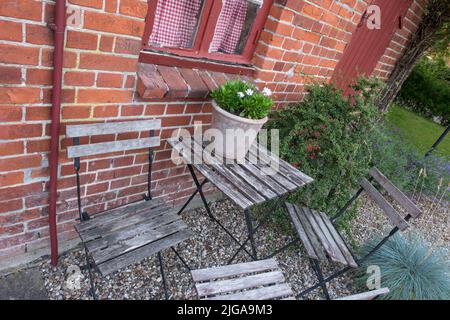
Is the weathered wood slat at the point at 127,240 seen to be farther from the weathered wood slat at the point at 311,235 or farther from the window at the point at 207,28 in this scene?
the window at the point at 207,28

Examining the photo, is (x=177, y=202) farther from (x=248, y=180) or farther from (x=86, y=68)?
(x=86, y=68)

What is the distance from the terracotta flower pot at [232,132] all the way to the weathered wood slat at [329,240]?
0.91m

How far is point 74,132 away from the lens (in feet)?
5.43

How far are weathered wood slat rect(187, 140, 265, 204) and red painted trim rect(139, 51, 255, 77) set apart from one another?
554 millimetres

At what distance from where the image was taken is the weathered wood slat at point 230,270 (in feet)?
5.36

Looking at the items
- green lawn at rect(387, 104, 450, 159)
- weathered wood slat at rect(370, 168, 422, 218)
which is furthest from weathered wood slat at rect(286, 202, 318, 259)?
green lawn at rect(387, 104, 450, 159)

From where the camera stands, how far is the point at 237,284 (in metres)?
1.66

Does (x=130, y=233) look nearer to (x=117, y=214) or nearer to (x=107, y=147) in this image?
(x=117, y=214)

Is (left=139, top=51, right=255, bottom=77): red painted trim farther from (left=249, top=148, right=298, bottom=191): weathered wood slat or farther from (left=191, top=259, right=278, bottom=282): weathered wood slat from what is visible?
(left=191, top=259, right=278, bottom=282): weathered wood slat

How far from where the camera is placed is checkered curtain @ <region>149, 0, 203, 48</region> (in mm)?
1984

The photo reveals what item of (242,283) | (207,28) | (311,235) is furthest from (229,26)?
(242,283)

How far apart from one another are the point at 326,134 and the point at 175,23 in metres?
1.61

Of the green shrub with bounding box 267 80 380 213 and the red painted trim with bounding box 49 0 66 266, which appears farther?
the green shrub with bounding box 267 80 380 213

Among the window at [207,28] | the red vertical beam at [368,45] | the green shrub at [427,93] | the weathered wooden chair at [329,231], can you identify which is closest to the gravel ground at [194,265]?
the weathered wooden chair at [329,231]
